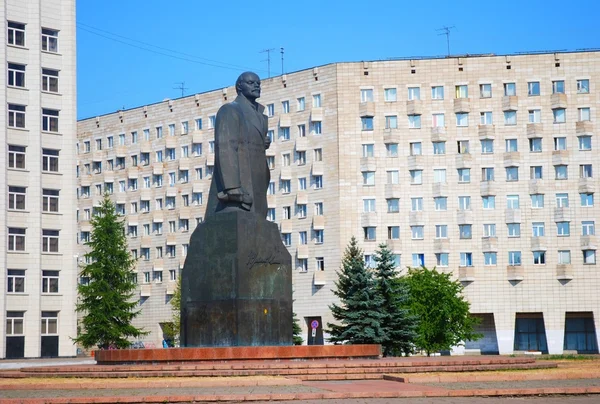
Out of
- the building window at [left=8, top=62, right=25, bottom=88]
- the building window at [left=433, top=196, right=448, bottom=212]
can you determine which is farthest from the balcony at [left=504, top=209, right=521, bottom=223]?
the building window at [left=8, top=62, right=25, bottom=88]

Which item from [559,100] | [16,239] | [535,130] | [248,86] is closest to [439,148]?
[535,130]

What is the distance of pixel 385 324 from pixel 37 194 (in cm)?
2305

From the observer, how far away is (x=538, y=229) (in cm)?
8275

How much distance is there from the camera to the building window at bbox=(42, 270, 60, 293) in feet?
202

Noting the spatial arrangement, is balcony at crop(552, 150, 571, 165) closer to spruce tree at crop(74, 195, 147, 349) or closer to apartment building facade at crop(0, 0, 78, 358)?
spruce tree at crop(74, 195, 147, 349)

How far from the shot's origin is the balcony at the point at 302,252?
85.4 meters

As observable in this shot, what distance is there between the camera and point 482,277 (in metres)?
82.6

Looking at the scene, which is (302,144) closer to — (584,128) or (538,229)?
(538,229)

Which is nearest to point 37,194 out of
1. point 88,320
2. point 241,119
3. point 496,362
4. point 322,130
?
point 88,320

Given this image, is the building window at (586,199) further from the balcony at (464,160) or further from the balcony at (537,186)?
the balcony at (464,160)

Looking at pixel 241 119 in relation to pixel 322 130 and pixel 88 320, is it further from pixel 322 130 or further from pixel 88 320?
pixel 322 130

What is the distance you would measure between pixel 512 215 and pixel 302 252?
16117 millimetres

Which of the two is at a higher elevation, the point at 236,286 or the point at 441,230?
the point at 441,230

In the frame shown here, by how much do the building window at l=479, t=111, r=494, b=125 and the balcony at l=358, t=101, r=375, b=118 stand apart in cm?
817
